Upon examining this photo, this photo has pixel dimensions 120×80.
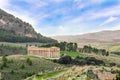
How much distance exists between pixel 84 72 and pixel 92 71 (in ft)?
6.52

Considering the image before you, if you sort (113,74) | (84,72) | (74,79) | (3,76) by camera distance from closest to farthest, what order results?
(74,79)
(84,72)
(113,74)
(3,76)

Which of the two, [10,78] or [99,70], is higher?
[99,70]

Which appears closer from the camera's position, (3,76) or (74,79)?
(74,79)

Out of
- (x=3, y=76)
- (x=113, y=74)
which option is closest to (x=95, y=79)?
(x=113, y=74)

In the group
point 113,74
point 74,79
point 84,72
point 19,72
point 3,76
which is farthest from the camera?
point 19,72

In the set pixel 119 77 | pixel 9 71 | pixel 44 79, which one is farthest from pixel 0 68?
pixel 119 77

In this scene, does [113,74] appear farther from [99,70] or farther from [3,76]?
[3,76]

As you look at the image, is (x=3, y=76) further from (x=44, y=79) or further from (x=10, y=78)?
(x=44, y=79)

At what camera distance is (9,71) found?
191250mm

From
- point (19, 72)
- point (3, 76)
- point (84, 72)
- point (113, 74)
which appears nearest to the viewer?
point (84, 72)

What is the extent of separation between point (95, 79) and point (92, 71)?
473cm

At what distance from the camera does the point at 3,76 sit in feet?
585

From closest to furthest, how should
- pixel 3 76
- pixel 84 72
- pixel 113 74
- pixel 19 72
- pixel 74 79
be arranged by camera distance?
pixel 74 79 < pixel 84 72 < pixel 113 74 < pixel 3 76 < pixel 19 72

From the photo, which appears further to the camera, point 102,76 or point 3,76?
point 3,76
